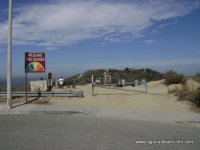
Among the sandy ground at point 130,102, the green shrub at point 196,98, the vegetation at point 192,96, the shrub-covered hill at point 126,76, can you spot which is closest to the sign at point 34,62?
the sandy ground at point 130,102

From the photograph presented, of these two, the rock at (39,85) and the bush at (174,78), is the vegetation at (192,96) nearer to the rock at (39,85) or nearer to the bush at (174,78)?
the rock at (39,85)

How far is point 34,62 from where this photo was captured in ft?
62.0

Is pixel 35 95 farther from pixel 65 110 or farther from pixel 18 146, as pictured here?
pixel 18 146

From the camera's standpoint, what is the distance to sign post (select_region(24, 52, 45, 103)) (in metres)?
18.7

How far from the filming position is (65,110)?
15422 millimetres

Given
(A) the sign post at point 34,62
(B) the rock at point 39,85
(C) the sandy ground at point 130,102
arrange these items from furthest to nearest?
(B) the rock at point 39,85, (A) the sign post at point 34,62, (C) the sandy ground at point 130,102

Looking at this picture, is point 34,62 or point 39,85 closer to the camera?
point 34,62

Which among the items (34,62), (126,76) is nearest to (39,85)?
(34,62)

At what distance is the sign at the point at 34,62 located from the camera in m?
18.7

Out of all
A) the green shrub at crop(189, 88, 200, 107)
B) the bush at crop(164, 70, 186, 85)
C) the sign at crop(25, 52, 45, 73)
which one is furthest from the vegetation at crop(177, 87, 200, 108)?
the bush at crop(164, 70, 186, 85)

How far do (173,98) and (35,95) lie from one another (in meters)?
7.73

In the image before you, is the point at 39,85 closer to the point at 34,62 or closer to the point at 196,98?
the point at 34,62

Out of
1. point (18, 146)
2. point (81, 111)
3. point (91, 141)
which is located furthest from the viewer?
point (81, 111)

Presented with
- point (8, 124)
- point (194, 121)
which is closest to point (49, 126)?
point (8, 124)
